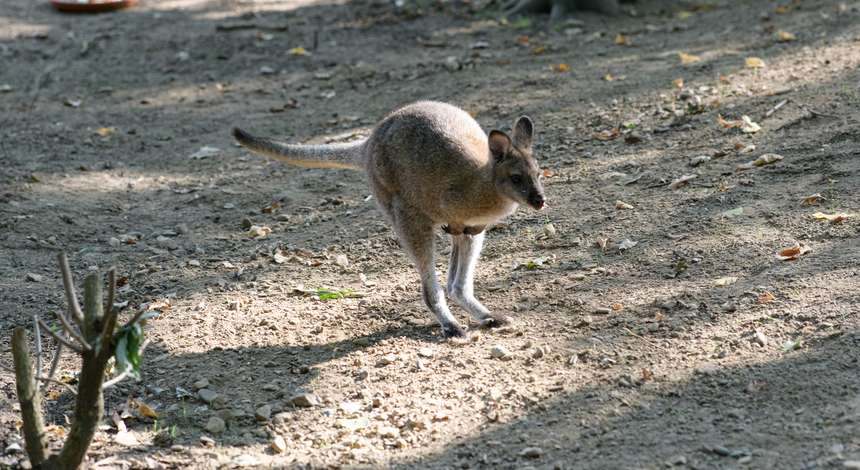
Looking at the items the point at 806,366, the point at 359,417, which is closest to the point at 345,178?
the point at 359,417

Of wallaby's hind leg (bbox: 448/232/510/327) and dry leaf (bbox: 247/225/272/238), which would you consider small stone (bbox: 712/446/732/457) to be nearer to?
wallaby's hind leg (bbox: 448/232/510/327)

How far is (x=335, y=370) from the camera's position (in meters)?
5.60

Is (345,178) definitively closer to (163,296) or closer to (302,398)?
(163,296)

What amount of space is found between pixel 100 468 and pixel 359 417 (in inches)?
47.7

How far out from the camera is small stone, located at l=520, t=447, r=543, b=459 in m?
4.59

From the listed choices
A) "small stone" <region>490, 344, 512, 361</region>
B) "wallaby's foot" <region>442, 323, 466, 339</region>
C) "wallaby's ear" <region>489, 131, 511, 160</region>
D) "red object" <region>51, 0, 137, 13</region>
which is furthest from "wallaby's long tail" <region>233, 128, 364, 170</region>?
"red object" <region>51, 0, 137, 13</region>

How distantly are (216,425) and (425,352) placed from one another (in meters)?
1.19

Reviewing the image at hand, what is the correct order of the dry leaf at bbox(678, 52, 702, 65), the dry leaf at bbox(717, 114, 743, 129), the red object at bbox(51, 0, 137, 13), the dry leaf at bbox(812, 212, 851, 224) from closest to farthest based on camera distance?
1. the dry leaf at bbox(812, 212, 851, 224)
2. the dry leaf at bbox(717, 114, 743, 129)
3. the dry leaf at bbox(678, 52, 702, 65)
4. the red object at bbox(51, 0, 137, 13)

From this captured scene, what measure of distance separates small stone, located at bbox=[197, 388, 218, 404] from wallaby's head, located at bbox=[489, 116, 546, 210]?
1.85m

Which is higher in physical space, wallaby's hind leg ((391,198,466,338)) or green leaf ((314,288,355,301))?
wallaby's hind leg ((391,198,466,338))

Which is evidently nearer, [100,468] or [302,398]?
[100,468]

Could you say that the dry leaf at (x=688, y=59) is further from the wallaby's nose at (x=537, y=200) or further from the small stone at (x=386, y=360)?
the small stone at (x=386, y=360)

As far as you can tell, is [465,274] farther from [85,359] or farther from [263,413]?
[85,359]

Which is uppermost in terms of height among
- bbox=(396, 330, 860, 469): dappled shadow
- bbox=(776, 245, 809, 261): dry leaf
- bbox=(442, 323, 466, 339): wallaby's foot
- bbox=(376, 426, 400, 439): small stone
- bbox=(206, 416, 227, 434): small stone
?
bbox=(776, 245, 809, 261): dry leaf
